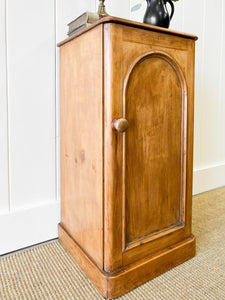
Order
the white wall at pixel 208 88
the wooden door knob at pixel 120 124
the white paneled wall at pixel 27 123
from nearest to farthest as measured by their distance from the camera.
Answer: the wooden door knob at pixel 120 124, the white paneled wall at pixel 27 123, the white wall at pixel 208 88

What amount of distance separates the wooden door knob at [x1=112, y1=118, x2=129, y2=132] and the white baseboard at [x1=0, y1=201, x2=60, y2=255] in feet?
1.99

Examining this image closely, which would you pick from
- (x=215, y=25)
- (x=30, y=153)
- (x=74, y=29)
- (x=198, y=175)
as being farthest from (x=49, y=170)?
(x=215, y=25)

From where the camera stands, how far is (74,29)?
1033 millimetres

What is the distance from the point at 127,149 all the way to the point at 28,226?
0.62 m

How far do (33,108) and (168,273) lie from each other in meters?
0.87

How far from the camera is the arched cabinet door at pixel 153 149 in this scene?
0.86 m

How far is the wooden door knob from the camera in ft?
2.54

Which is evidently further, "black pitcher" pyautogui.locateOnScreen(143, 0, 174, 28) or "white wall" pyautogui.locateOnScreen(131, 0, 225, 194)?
"white wall" pyautogui.locateOnScreen(131, 0, 225, 194)

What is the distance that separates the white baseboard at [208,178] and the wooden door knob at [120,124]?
3.97 feet

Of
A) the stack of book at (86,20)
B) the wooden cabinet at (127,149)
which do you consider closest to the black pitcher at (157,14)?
the wooden cabinet at (127,149)

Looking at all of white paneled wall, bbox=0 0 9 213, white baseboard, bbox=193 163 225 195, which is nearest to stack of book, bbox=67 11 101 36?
white paneled wall, bbox=0 0 9 213

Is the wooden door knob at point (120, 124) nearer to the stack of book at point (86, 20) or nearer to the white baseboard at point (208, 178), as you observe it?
the stack of book at point (86, 20)

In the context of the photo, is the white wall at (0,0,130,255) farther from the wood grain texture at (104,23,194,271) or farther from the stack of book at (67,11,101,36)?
the wood grain texture at (104,23,194,271)

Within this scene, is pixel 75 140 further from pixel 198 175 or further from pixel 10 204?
pixel 198 175
